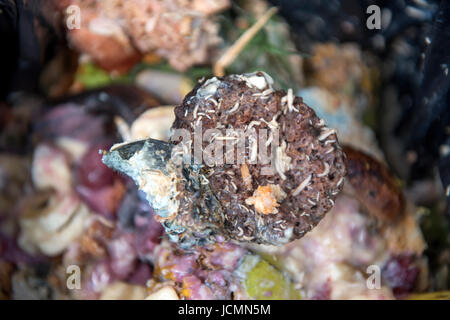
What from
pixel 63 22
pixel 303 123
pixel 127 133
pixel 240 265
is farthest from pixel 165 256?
pixel 63 22

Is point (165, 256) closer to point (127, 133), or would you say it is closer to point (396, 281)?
point (127, 133)

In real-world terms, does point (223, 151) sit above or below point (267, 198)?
above

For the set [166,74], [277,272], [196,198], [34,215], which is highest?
[166,74]
